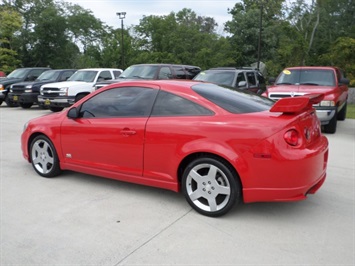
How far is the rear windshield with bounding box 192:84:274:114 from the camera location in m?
3.87

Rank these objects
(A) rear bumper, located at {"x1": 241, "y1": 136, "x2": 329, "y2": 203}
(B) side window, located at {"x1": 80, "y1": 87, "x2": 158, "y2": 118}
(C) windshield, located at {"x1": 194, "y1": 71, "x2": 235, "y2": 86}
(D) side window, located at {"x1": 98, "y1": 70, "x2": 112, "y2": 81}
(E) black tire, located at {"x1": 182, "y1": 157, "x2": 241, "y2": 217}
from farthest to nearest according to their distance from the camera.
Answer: (D) side window, located at {"x1": 98, "y1": 70, "x2": 112, "y2": 81}, (C) windshield, located at {"x1": 194, "y1": 71, "x2": 235, "y2": 86}, (B) side window, located at {"x1": 80, "y1": 87, "x2": 158, "y2": 118}, (E) black tire, located at {"x1": 182, "y1": 157, "x2": 241, "y2": 217}, (A) rear bumper, located at {"x1": 241, "y1": 136, "x2": 329, "y2": 203}

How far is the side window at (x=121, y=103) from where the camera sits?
427 cm

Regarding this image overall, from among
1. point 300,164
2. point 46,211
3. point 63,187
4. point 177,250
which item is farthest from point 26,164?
point 300,164

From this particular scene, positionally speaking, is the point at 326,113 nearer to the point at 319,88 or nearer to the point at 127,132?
the point at 319,88

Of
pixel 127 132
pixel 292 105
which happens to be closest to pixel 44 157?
pixel 127 132

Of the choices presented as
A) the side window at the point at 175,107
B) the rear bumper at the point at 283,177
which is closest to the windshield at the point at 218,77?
the side window at the point at 175,107

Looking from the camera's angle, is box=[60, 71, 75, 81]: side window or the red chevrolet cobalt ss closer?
the red chevrolet cobalt ss

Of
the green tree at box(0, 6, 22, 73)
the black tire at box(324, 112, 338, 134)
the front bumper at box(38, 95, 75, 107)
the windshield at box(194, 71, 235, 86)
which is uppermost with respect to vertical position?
the green tree at box(0, 6, 22, 73)

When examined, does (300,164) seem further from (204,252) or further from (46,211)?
(46,211)

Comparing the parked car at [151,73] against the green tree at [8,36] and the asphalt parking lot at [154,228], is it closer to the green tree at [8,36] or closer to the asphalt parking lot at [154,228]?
the asphalt parking lot at [154,228]

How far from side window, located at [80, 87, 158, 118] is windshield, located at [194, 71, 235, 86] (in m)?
6.90

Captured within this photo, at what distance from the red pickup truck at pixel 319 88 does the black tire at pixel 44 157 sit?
6.10m

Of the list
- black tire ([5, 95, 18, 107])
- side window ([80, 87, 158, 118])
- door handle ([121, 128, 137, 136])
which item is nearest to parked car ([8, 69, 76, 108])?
black tire ([5, 95, 18, 107])

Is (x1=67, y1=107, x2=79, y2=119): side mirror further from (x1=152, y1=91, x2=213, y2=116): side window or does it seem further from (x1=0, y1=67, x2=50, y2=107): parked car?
(x1=0, y1=67, x2=50, y2=107): parked car
